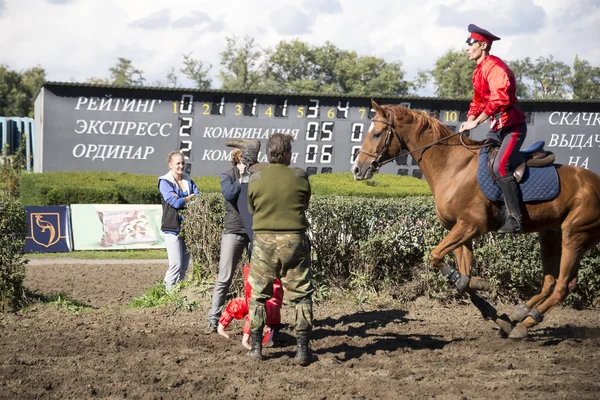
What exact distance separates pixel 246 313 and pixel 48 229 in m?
10.5

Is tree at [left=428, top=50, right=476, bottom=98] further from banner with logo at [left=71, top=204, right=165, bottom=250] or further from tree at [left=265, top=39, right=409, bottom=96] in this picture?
banner with logo at [left=71, top=204, right=165, bottom=250]

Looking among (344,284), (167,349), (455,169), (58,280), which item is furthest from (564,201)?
(58,280)

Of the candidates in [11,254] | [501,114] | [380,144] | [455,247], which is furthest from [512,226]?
[11,254]

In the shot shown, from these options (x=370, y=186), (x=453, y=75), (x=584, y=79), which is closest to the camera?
(x=370, y=186)

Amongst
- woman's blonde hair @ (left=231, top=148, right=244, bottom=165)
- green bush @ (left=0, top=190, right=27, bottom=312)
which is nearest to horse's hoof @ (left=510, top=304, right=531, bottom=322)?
woman's blonde hair @ (left=231, top=148, right=244, bottom=165)

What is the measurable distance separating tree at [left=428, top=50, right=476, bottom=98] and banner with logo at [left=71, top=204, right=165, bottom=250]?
1760 inches

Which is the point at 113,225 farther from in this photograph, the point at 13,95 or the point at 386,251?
the point at 13,95

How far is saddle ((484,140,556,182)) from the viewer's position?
6.88m

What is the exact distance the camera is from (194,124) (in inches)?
827

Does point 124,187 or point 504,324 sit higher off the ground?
point 124,187

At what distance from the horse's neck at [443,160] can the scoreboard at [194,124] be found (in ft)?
42.7

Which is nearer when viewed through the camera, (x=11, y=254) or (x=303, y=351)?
(x=303, y=351)

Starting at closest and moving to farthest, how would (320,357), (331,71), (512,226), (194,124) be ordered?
(320,357) < (512,226) < (194,124) < (331,71)

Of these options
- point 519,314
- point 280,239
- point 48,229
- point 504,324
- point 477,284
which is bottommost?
point 48,229
